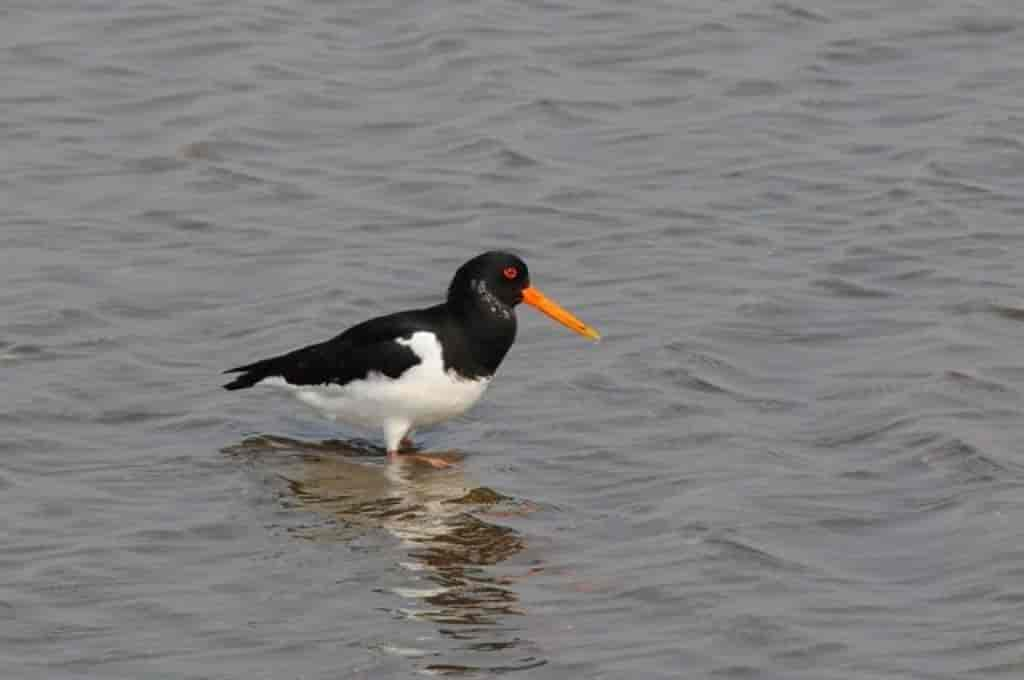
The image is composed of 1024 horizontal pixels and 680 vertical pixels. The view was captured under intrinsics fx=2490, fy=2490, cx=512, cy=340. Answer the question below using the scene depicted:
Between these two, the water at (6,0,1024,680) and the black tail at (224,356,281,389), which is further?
the black tail at (224,356,281,389)

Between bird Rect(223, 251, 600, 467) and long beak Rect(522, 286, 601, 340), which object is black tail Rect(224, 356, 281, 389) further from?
long beak Rect(522, 286, 601, 340)

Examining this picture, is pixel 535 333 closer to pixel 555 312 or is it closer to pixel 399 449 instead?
pixel 555 312

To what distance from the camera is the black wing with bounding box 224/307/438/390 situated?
14.1 meters

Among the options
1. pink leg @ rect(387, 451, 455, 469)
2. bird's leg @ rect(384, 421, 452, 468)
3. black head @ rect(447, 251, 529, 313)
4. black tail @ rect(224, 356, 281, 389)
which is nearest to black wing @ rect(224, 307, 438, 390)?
black tail @ rect(224, 356, 281, 389)

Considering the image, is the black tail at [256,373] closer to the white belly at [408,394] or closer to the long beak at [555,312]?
the white belly at [408,394]

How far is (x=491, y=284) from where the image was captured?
14.4m

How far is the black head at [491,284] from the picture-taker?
14.4m

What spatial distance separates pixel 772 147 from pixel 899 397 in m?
5.14

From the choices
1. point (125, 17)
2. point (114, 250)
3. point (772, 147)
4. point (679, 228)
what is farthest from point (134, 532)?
point (125, 17)

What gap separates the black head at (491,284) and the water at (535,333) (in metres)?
0.71

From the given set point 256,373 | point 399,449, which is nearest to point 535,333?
point 399,449

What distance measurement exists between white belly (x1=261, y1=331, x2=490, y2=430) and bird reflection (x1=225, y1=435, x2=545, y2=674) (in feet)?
0.92

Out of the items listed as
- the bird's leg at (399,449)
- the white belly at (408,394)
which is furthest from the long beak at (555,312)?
the bird's leg at (399,449)

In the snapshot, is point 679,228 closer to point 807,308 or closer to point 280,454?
point 807,308
